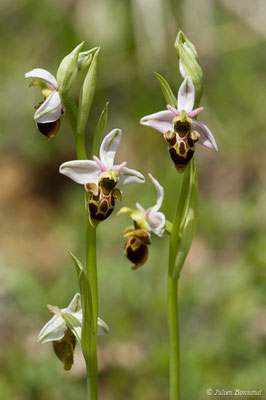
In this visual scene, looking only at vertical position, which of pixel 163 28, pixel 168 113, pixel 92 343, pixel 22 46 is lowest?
pixel 92 343

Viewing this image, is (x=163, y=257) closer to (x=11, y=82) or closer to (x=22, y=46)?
(x=11, y=82)

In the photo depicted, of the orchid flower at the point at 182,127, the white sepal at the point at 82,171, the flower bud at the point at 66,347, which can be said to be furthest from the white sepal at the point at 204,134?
the flower bud at the point at 66,347

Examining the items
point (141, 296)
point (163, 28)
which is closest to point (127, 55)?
point (163, 28)

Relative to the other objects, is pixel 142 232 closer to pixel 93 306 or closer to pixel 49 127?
pixel 93 306

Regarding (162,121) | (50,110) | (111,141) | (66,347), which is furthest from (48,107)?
(66,347)

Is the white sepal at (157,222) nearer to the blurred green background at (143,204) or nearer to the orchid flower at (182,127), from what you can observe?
the orchid flower at (182,127)

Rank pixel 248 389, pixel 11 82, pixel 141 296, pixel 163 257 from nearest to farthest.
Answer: pixel 248 389, pixel 141 296, pixel 163 257, pixel 11 82
